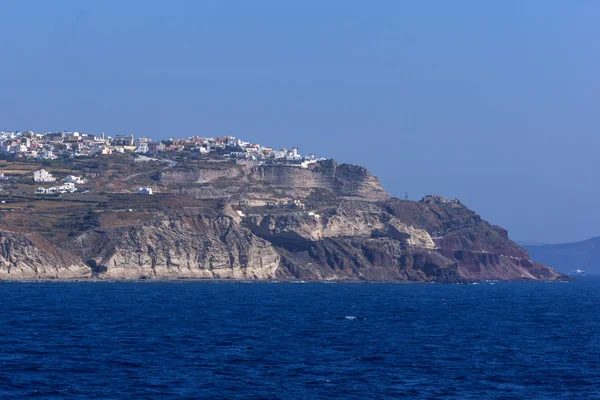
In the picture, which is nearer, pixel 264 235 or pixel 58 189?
pixel 264 235

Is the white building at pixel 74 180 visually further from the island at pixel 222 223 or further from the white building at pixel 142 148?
the white building at pixel 142 148

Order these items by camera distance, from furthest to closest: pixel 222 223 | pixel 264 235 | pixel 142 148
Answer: pixel 142 148
pixel 264 235
pixel 222 223

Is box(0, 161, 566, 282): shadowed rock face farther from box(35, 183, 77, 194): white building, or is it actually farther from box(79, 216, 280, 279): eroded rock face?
box(35, 183, 77, 194): white building

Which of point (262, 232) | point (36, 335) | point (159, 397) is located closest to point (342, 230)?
point (262, 232)

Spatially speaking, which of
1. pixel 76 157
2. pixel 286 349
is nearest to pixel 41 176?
pixel 76 157

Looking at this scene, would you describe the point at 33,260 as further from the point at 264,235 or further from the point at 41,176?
the point at 41,176

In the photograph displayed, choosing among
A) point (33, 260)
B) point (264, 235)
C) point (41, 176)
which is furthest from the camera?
point (41, 176)

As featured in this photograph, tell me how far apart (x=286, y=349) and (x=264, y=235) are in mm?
92111

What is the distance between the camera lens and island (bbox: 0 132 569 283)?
11998 centimetres

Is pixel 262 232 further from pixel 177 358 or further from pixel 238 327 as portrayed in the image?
pixel 177 358

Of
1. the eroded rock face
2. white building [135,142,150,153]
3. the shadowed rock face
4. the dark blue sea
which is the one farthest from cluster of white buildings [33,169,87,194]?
the dark blue sea

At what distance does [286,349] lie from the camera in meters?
49.6

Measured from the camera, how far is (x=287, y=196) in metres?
166

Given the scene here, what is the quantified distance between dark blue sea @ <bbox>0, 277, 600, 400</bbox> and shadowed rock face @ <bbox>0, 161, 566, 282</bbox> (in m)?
31.2
